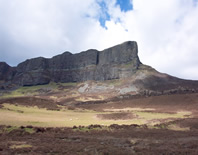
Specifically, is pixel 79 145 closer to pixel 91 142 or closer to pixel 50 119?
pixel 91 142

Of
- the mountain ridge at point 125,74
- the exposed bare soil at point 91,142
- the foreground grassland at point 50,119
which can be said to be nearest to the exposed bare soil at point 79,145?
the exposed bare soil at point 91,142

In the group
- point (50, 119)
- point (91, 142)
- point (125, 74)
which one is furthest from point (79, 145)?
point (125, 74)

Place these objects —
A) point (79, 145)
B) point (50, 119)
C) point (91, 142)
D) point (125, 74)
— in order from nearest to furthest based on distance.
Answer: point (79, 145) → point (91, 142) → point (50, 119) → point (125, 74)

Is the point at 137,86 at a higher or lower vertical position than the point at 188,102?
higher

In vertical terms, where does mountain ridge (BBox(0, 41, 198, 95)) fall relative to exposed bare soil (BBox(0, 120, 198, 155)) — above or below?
above

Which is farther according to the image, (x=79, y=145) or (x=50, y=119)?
(x=50, y=119)

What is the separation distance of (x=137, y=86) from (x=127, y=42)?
58762 millimetres

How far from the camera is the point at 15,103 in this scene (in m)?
51.2

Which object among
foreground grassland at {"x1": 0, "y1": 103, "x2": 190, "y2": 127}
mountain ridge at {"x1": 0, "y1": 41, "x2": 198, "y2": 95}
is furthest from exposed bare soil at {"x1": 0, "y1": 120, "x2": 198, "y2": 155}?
mountain ridge at {"x1": 0, "y1": 41, "x2": 198, "y2": 95}

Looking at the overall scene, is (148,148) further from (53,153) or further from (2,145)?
(2,145)

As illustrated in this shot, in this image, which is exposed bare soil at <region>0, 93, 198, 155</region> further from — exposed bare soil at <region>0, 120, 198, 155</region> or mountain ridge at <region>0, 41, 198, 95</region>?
mountain ridge at <region>0, 41, 198, 95</region>

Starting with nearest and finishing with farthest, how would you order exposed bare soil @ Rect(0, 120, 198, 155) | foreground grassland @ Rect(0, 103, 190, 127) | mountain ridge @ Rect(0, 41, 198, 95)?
1. exposed bare soil @ Rect(0, 120, 198, 155)
2. foreground grassland @ Rect(0, 103, 190, 127)
3. mountain ridge @ Rect(0, 41, 198, 95)

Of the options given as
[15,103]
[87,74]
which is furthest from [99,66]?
[15,103]

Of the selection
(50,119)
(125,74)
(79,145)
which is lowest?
(79,145)
